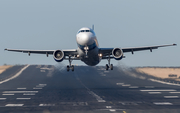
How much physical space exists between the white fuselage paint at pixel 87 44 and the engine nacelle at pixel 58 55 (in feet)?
10.8

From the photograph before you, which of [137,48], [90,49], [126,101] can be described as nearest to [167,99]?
[126,101]

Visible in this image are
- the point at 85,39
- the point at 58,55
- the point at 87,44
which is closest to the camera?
the point at 85,39

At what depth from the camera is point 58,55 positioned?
54.1 metres

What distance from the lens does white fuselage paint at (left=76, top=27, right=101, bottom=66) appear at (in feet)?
164

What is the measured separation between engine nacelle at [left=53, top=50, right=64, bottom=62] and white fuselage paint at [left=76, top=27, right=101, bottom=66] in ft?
10.8

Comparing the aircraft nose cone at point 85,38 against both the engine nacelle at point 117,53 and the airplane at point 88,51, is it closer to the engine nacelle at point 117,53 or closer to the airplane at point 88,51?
the airplane at point 88,51

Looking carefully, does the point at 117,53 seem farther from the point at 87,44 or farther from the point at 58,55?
the point at 58,55

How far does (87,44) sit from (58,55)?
7046mm

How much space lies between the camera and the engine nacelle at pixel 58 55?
5362 cm

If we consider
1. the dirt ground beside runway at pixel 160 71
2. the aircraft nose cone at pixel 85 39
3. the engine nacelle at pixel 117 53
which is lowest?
the dirt ground beside runway at pixel 160 71

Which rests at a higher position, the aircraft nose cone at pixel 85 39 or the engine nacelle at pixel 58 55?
the aircraft nose cone at pixel 85 39

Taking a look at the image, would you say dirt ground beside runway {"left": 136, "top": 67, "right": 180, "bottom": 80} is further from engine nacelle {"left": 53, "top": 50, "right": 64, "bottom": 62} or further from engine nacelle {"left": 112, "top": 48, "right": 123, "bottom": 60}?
engine nacelle {"left": 53, "top": 50, "right": 64, "bottom": 62}

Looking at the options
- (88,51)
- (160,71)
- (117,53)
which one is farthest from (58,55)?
(160,71)

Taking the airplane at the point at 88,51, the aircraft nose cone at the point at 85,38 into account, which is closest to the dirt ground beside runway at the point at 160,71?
the airplane at the point at 88,51
